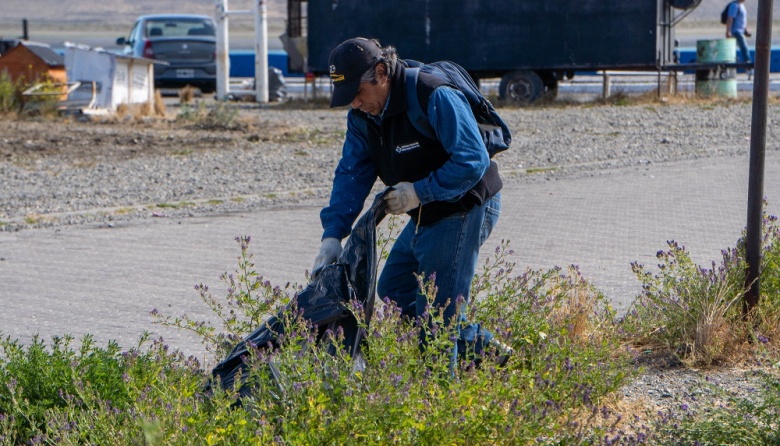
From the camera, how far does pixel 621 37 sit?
19.4m

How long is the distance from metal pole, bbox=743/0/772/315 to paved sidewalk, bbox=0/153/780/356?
3.98 ft

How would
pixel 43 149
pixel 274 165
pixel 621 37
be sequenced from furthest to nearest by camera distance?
pixel 621 37, pixel 43 149, pixel 274 165

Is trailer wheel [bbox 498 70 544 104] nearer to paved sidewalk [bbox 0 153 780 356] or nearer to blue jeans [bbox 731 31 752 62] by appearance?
blue jeans [bbox 731 31 752 62]

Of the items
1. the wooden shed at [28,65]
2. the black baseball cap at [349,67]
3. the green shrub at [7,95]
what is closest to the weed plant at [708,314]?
the black baseball cap at [349,67]

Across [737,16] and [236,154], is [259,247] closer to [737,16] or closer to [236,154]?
[236,154]

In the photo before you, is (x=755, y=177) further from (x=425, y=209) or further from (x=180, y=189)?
(x=180, y=189)

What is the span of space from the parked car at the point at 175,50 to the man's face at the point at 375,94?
2022cm

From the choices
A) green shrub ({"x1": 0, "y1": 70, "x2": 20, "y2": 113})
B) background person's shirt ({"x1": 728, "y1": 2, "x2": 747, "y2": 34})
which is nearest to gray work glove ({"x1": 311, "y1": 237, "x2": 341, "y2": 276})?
green shrub ({"x1": 0, "y1": 70, "x2": 20, "y2": 113})

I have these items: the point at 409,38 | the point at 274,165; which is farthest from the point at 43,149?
the point at 409,38

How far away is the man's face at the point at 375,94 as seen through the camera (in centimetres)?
383

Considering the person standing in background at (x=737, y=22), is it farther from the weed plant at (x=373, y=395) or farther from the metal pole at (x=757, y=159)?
the weed plant at (x=373, y=395)

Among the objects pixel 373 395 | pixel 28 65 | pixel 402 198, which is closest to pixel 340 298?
pixel 402 198

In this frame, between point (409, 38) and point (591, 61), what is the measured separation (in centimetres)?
333

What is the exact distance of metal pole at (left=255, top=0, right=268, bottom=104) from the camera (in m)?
21.5
